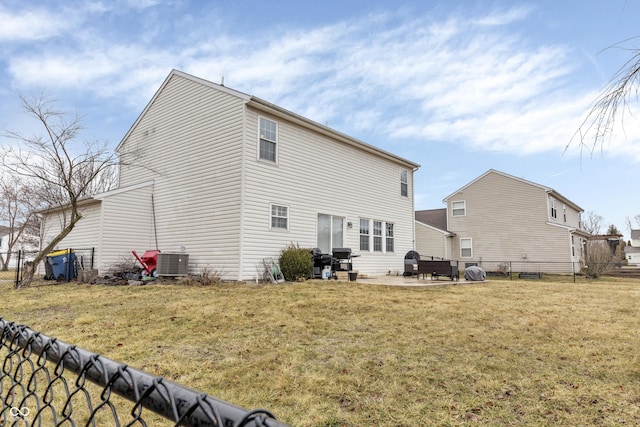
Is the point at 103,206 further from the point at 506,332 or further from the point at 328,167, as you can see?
the point at 506,332

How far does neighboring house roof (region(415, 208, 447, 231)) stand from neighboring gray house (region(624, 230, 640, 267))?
36675 mm

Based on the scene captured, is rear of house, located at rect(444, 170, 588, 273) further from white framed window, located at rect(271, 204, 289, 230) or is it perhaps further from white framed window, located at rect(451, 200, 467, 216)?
white framed window, located at rect(271, 204, 289, 230)

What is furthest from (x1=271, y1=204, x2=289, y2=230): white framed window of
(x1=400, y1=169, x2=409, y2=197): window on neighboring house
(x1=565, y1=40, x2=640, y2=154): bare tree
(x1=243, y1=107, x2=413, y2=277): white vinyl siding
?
(x1=565, y1=40, x2=640, y2=154): bare tree

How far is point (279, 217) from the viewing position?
1262cm

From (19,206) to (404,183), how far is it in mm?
29073

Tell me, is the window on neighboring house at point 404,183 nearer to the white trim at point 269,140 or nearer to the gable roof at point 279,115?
the gable roof at point 279,115

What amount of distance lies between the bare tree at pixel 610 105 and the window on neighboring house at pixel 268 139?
10.5m

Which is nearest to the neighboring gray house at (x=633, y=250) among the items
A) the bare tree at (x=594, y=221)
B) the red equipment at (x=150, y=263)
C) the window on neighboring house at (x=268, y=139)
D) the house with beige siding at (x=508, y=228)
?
the bare tree at (x=594, y=221)

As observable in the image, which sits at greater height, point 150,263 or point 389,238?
point 389,238

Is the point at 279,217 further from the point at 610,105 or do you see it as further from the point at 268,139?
the point at 610,105

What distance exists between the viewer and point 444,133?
56.5 ft

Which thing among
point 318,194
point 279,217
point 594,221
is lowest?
point 279,217

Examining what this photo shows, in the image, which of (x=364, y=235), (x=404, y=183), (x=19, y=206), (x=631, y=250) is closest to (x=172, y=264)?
(x=364, y=235)

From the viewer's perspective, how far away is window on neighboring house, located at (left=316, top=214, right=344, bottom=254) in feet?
46.6
